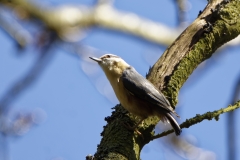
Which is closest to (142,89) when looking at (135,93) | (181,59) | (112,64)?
(135,93)

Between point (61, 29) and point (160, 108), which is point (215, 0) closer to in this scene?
point (160, 108)

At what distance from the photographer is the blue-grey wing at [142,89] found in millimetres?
2686

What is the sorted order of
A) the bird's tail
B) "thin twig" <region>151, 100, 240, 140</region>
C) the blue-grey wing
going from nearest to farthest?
1. "thin twig" <region>151, 100, 240, 140</region>
2. the bird's tail
3. the blue-grey wing

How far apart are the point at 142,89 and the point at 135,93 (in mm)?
104

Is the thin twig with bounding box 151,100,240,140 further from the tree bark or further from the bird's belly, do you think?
the bird's belly

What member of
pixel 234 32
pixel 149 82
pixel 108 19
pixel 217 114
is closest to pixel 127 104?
pixel 149 82

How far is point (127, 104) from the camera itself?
9.15 feet

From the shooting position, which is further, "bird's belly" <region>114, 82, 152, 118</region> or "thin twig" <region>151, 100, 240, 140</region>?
"bird's belly" <region>114, 82, 152, 118</region>

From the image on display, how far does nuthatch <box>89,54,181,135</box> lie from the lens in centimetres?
270

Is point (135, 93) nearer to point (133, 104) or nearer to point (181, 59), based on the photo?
point (133, 104)

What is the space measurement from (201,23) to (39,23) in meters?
2.02

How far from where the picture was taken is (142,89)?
111 inches

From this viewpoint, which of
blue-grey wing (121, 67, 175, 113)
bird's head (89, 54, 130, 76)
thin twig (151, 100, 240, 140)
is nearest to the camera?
thin twig (151, 100, 240, 140)

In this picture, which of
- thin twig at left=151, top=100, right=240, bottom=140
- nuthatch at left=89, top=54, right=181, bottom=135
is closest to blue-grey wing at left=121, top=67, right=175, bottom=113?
nuthatch at left=89, top=54, right=181, bottom=135
